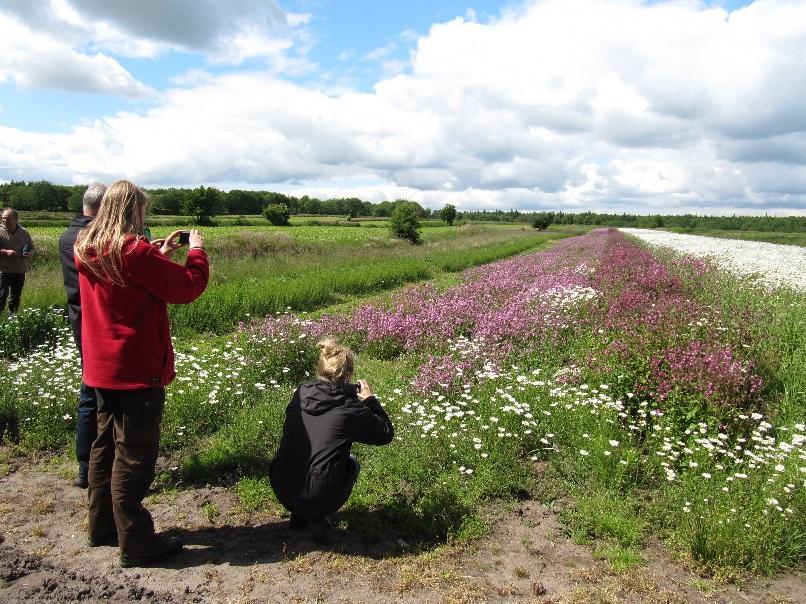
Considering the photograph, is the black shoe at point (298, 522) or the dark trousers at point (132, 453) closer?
the dark trousers at point (132, 453)

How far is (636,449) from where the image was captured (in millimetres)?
5141

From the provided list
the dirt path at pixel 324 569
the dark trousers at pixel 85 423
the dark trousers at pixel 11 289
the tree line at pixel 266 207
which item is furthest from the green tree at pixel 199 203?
the dirt path at pixel 324 569

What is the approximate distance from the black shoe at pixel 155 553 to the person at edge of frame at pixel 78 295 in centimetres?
106

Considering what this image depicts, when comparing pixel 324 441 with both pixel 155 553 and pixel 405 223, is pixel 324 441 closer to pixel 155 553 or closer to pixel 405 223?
pixel 155 553

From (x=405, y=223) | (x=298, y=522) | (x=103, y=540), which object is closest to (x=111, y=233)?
(x=103, y=540)

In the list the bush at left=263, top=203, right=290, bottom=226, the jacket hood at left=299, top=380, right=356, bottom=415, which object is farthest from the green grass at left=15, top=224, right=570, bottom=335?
the bush at left=263, top=203, right=290, bottom=226

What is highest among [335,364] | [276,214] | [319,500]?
[276,214]

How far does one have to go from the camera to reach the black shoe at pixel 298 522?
403 centimetres

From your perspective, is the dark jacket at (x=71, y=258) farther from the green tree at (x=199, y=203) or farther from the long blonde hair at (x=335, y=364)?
the green tree at (x=199, y=203)

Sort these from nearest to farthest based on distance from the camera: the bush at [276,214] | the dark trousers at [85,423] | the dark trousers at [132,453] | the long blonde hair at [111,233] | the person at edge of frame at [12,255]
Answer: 1. the long blonde hair at [111,233]
2. the dark trousers at [132,453]
3. the dark trousers at [85,423]
4. the person at edge of frame at [12,255]
5. the bush at [276,214]

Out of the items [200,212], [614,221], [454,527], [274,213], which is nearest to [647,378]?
[454,527]

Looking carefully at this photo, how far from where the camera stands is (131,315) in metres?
3.42

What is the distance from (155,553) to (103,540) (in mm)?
518

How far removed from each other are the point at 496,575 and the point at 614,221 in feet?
550
